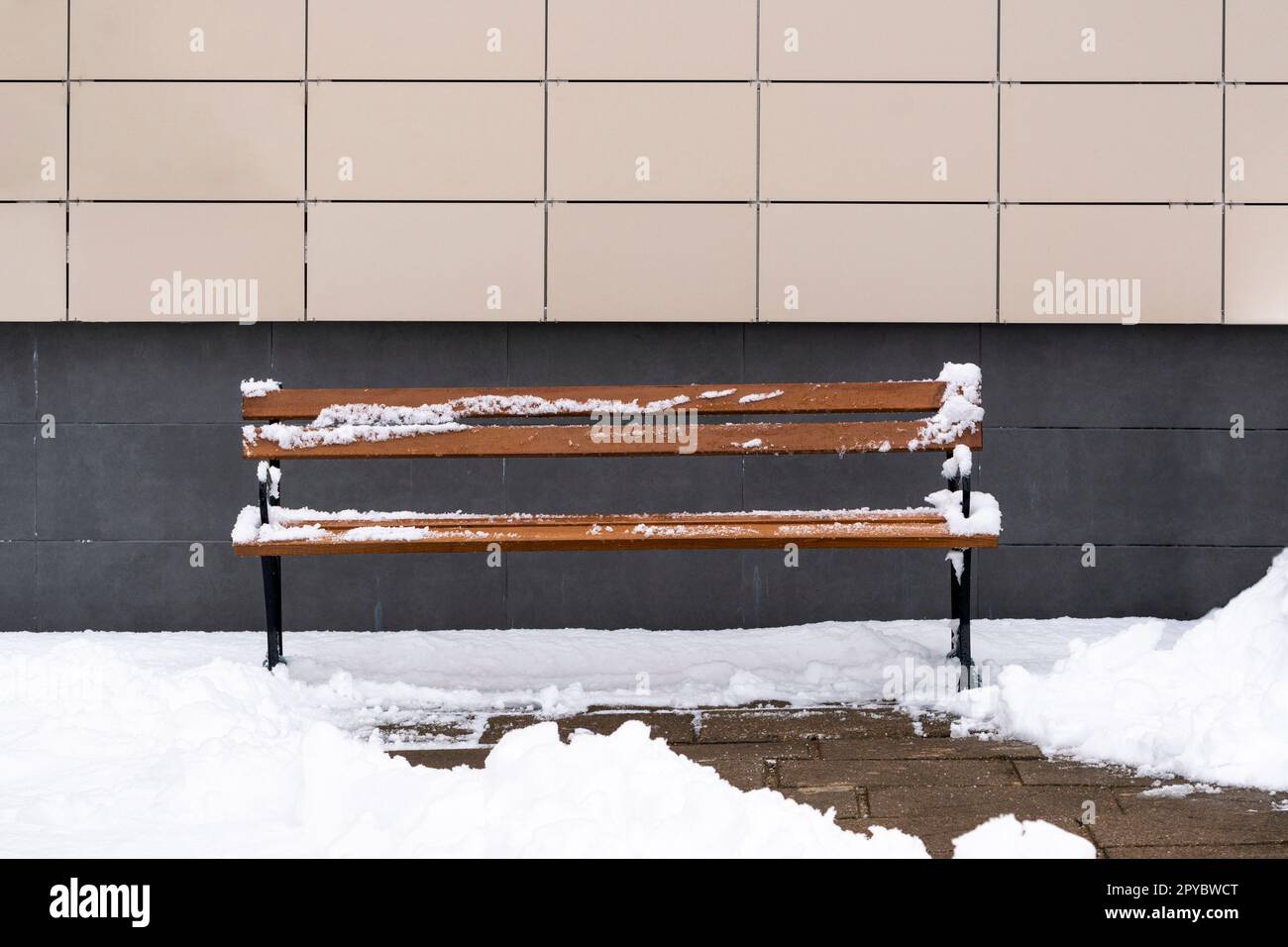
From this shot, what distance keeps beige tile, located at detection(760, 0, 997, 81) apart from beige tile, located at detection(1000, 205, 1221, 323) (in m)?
0.74

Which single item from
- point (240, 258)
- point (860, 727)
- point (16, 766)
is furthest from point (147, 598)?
point (860, 727)

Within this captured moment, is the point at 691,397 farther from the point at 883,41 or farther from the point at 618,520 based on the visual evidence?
the point at 883,41

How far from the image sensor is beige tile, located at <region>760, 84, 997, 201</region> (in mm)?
5613

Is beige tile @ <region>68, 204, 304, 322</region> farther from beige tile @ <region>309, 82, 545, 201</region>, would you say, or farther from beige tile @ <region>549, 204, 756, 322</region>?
beige tile @ <region>549, 204, 756, 322</region>

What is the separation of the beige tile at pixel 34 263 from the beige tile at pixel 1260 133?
550cm

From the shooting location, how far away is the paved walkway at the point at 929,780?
9.46 feet

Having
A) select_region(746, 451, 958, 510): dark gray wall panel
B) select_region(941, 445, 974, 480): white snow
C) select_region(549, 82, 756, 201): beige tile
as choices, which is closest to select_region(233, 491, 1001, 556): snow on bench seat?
select_region(941, 445, 974, 480): white snow

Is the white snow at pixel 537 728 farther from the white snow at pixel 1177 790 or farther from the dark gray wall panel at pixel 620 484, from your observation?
the dark gray wall panel at pixel 620 484

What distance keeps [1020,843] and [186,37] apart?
5091mm

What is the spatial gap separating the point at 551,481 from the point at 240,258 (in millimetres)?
1792

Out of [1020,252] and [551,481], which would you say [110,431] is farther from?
[1020,252]

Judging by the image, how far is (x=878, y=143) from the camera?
5.62 m

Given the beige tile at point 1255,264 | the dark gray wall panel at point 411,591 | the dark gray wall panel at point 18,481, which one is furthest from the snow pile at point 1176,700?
the dark gray wall panel at point 18,481

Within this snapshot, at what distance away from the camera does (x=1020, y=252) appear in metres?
5.63
